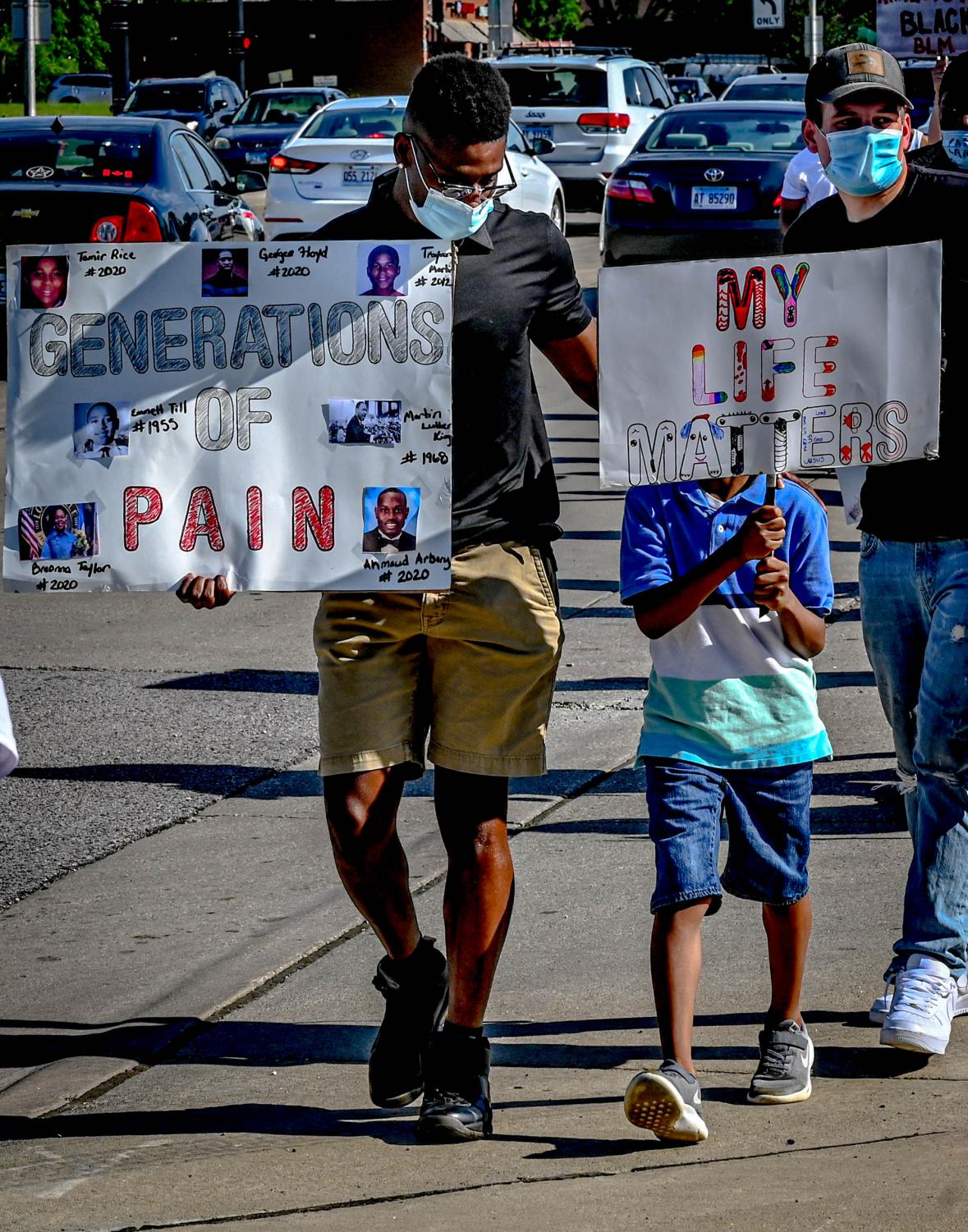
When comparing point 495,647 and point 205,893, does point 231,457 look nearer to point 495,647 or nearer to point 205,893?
point 495,647

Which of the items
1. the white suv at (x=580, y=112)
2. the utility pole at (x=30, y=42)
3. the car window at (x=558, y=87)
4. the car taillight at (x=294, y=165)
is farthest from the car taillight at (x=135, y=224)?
the utility pole at (x=30, y=42)

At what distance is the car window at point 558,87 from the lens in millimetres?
26172

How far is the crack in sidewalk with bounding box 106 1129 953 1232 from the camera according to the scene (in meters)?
3.33

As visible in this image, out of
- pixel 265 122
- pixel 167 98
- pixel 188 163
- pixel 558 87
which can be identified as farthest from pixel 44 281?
pixel 167 98

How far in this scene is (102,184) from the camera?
1355 cm

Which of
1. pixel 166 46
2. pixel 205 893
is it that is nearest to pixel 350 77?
pixel 166 46

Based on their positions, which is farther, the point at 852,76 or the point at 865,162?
the point at 852,76

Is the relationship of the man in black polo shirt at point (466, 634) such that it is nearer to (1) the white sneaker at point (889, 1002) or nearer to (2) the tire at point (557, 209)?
(1) the white sneaker at point (889, 1002)

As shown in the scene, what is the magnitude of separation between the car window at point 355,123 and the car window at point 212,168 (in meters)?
4.29

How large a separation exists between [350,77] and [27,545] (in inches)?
2073

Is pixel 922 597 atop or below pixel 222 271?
below

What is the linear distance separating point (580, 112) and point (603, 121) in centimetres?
33

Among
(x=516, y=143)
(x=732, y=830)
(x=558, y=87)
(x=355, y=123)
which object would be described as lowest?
(x=732, y=830)

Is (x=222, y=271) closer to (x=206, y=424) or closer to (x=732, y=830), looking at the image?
(x=206, y=424)
